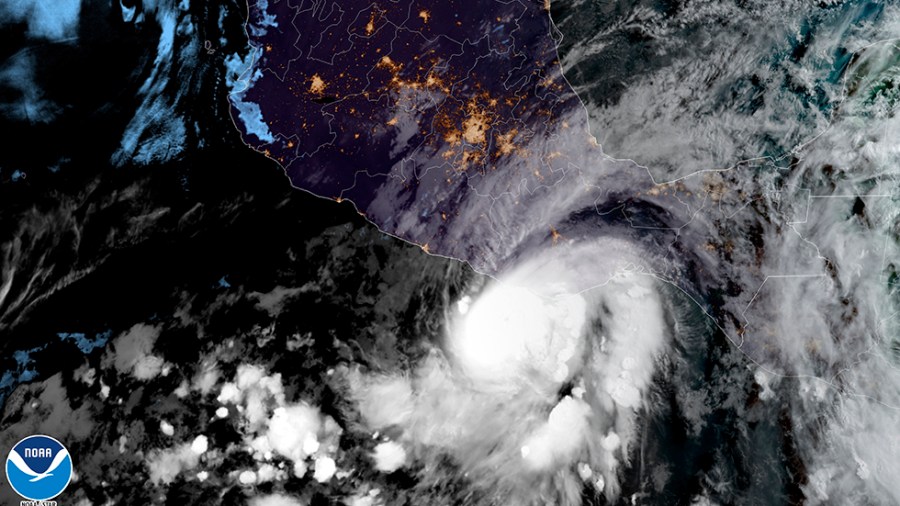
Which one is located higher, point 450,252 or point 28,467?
point 28,467

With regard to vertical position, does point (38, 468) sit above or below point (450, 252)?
above

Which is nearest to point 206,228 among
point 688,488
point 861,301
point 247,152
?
point 247,152

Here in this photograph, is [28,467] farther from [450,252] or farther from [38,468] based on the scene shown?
[450,252]

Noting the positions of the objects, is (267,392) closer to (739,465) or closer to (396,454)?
(396,454)

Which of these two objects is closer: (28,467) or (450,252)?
(28,467)

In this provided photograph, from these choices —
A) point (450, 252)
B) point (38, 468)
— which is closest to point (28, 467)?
point (38, 468)
